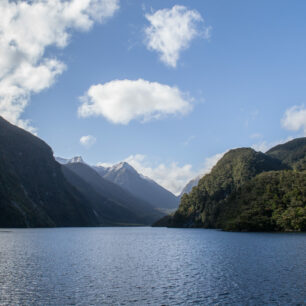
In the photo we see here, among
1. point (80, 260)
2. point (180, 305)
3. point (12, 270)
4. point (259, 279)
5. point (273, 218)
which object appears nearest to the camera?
point (180, 305)

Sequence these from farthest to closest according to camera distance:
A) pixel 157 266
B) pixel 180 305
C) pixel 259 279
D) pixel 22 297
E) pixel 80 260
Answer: pixel 80 260
pixel 157 266
pixel 259 279
pixel 22 297
pixel 180 305

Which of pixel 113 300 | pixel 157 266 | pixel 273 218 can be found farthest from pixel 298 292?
pixel 273 218

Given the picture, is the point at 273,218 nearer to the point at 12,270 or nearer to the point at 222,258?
the point at 222,258

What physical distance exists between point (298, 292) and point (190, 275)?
18.5 meters

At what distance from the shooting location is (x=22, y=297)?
39906 mm

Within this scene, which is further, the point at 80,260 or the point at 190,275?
the point at 80,260

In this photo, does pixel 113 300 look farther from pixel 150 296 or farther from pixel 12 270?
pixel 12 270

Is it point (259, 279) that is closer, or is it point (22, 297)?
point (22, 297)

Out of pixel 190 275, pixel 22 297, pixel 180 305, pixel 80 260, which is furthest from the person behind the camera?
pixel 80 260

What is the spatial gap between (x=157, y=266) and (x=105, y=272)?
39.0ft

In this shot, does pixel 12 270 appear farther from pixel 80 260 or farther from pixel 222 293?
pixel 222 293

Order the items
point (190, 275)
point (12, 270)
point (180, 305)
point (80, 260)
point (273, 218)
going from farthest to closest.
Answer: point (273, 218) → point (80, 260) → point (12, 270) → point (190, 275) → point (180, 305)

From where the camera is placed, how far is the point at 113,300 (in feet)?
127

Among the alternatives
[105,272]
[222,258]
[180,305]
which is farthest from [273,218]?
[180,305]
